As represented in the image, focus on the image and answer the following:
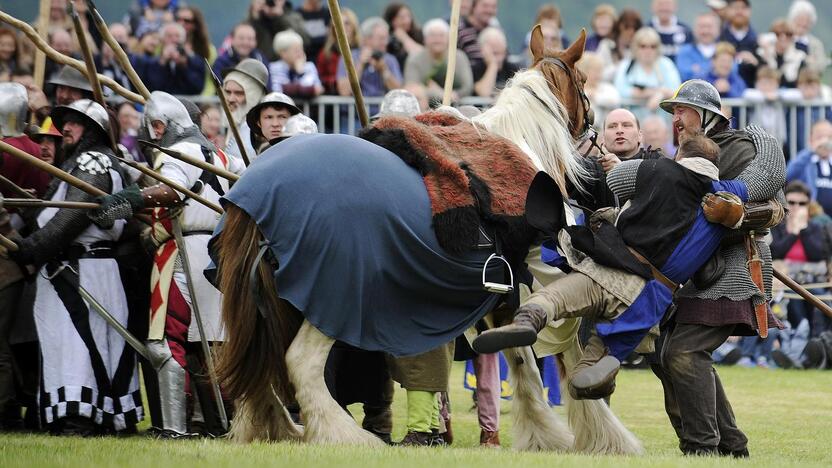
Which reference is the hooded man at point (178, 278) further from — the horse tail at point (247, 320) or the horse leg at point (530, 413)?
the horse leg at point (530, 413)

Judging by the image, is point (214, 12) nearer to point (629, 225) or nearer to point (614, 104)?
point (614, 104)

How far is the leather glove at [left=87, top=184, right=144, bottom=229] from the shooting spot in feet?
25.1

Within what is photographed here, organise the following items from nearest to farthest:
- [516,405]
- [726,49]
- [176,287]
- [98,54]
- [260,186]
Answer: [260,186] < [516,405] < [176,287] < [98,54] < [726,49]

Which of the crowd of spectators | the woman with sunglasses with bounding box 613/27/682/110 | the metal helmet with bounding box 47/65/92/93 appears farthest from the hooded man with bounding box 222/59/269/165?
the woman with sunglasses with bounding box 613/27/682/110

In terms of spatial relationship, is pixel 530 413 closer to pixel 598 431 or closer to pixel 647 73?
pixel 598 431

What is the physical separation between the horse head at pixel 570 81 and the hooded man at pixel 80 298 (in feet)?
8.10

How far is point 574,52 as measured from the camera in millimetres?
7902

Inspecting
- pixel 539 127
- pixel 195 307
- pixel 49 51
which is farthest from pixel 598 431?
pixel 49 51

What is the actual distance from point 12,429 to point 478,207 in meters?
3.35

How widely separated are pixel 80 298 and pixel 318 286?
1.97 m

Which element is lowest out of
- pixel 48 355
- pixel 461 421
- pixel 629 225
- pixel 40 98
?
pixel 461 421

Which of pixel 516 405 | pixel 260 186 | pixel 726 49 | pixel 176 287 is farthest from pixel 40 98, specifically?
pixel 726 49

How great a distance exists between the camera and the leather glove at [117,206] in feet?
25.1

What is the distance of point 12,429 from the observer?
865cm
